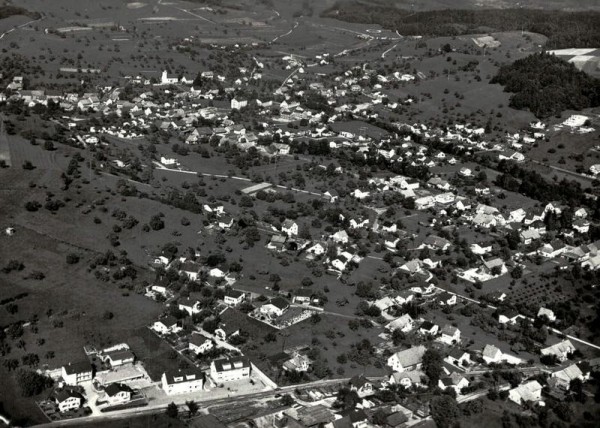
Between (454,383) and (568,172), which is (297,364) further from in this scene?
(568,172)

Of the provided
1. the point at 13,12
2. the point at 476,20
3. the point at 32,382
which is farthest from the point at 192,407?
the point at 476,20

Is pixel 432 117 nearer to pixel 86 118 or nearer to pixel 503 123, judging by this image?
pixel 503 123

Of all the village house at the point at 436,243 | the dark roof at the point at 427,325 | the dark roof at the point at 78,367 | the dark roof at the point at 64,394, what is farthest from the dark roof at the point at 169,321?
the village house at the point at 436,243

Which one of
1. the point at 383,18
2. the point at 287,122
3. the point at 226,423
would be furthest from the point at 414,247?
the point at 383,18

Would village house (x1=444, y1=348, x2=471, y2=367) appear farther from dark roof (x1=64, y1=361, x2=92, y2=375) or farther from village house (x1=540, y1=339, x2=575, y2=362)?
dark roof (x1=64, y1=361, x2=92, y2=375)

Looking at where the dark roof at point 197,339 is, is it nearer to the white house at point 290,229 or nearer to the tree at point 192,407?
the tree at point 192,407
